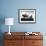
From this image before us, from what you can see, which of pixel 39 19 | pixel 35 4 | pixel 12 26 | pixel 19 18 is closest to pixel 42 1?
pixel 35 4

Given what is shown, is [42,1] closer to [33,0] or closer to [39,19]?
[33,0]

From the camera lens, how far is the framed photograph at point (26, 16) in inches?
178

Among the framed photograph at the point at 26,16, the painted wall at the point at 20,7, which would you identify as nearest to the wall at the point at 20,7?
the painted wall at the point at 20,7

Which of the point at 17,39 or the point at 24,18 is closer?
the point at 17,39

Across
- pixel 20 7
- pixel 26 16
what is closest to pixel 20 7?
pixel 20 7

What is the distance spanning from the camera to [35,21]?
4.55 metres

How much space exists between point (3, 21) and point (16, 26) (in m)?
0.49

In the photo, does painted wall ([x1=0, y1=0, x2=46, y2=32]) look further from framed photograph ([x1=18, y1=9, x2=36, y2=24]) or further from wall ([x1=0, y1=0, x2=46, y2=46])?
framed photograph ([x1=18, y1=9, x2=36, y2=24])

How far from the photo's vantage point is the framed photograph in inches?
178

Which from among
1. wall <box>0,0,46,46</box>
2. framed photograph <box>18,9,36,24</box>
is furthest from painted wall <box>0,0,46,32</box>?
framed photograph <box>18,9,36,24</box>

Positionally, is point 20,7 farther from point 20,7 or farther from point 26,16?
point 26,16

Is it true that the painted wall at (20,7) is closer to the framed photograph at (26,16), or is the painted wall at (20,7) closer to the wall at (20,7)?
the wall at (20,7)

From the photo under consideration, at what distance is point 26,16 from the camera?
4.55 m

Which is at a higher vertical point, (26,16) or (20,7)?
(20,7)
